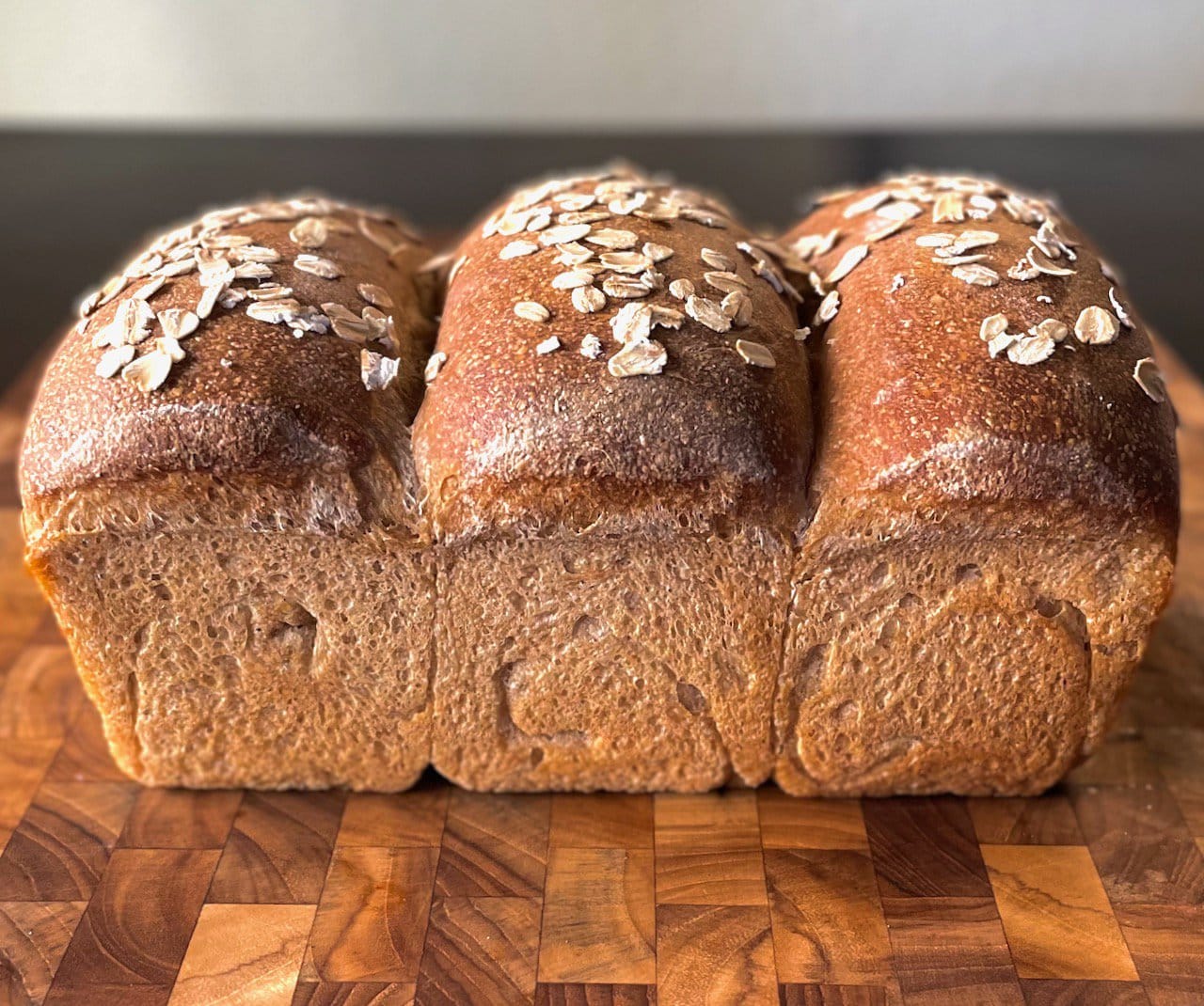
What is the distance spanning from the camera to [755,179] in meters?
3.87

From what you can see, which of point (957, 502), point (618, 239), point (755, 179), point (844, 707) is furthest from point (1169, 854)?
point (755, 179)

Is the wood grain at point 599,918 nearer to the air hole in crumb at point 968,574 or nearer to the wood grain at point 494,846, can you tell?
the wood grain at point 494,846

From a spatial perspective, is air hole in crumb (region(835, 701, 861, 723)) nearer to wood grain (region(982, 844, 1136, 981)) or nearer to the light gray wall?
wood grain (region(982, 844, 1136, 981))

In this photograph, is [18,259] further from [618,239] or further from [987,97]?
[987,97]

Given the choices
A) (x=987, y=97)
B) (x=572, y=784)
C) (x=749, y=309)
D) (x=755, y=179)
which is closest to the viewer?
(x=749, y=309)

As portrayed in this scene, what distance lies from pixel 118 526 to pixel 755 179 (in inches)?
112

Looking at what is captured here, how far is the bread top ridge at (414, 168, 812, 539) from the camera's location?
4.32 ft

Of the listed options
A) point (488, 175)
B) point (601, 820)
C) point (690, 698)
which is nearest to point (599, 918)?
point (601, 820)

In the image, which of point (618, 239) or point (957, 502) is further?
point (618, 239)

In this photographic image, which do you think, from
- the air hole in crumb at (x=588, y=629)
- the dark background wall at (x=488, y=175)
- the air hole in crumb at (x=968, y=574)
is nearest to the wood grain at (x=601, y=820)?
the air hole in crumb at (x=588, y=629)

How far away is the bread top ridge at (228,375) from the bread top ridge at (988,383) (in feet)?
1.52

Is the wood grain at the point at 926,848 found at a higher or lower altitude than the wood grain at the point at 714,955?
lower

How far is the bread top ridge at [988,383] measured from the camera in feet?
4.31

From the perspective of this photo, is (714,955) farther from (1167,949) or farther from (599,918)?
(1167,949)
